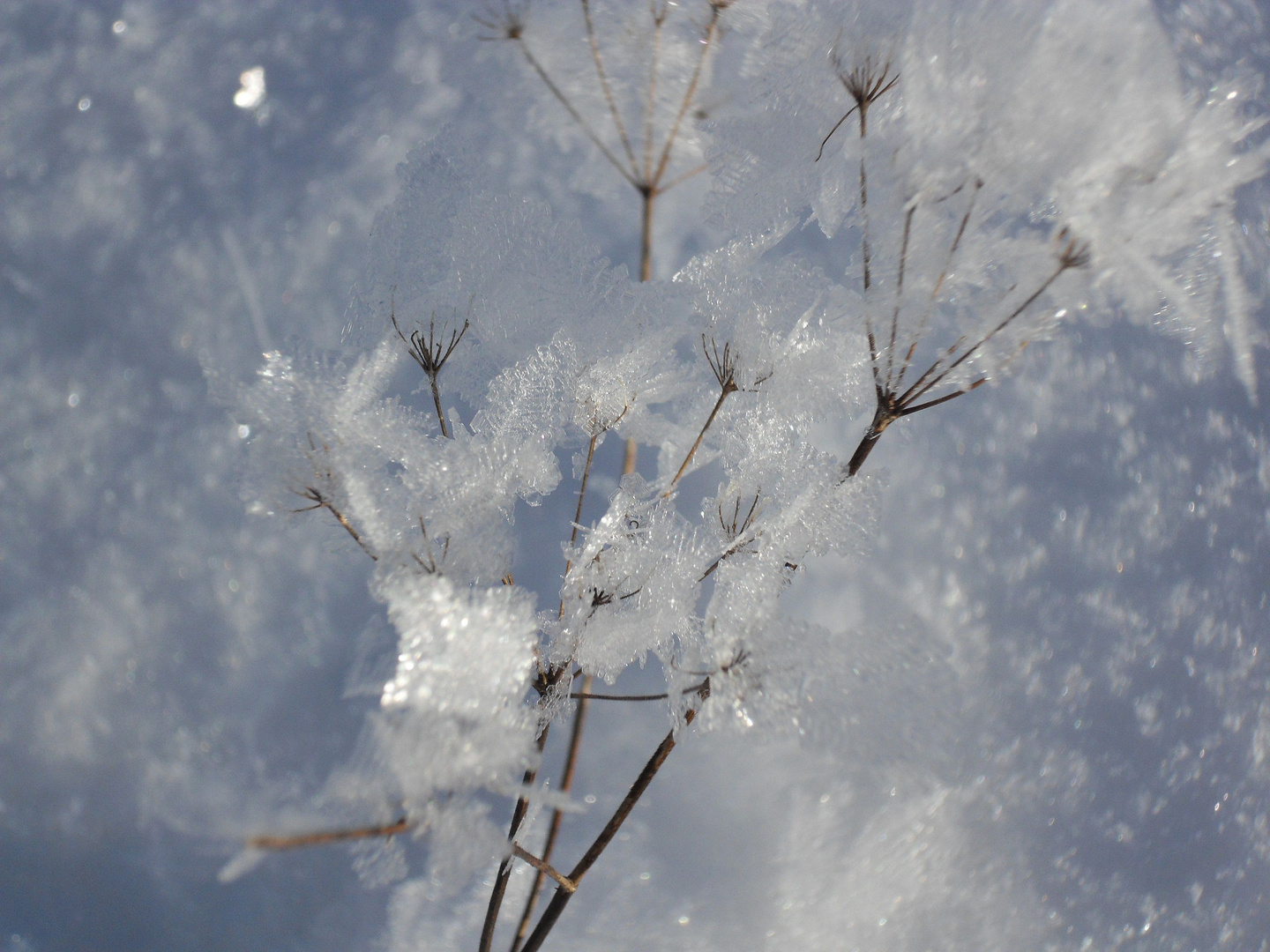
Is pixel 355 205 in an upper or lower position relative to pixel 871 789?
upper

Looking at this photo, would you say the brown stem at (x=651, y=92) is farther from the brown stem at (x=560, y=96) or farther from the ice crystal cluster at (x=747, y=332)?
the ice crystal cluster at (x=747, y=332)

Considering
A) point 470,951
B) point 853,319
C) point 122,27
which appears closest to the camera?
point 853,319

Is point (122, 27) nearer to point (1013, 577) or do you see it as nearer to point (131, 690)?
point (131, 690)

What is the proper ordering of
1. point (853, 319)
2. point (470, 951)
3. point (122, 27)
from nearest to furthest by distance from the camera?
point (853, 319) < point (470, 951) < point (122, 27)

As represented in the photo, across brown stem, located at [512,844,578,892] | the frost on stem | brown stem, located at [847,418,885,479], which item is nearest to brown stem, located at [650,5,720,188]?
the frost on stem

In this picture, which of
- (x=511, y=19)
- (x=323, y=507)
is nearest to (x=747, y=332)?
(x=323, y=507)

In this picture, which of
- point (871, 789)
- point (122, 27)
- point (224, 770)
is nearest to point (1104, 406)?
point (871, 789)
